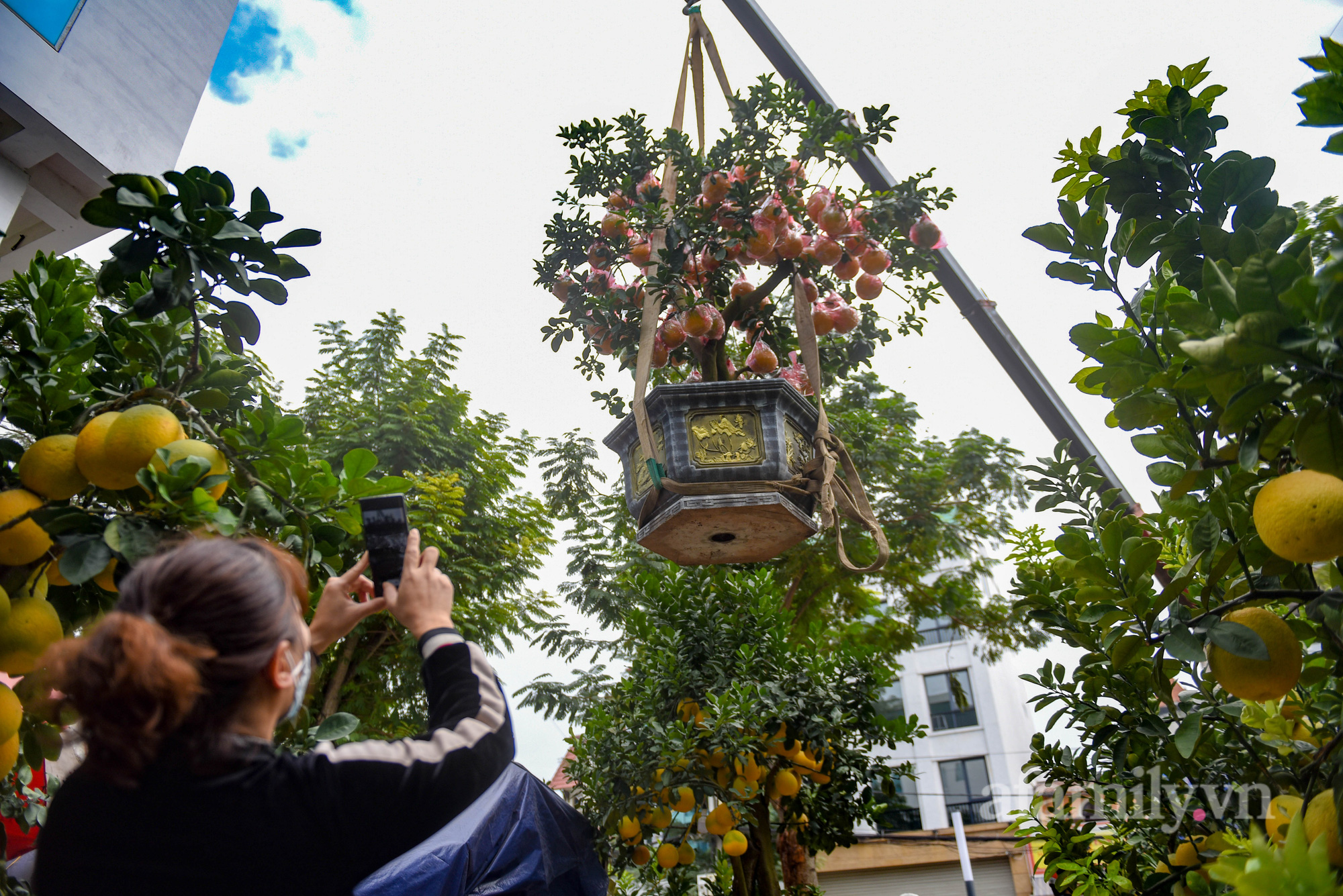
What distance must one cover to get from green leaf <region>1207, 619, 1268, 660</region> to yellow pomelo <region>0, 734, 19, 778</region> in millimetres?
1780

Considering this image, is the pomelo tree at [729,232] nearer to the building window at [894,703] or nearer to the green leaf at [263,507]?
the green leaf at [263,507]

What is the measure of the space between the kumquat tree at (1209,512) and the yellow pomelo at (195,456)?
1.36 m

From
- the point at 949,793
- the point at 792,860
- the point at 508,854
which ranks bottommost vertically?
the point at 949,793

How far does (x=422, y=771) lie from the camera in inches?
34.0

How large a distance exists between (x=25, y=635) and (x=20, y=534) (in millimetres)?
158

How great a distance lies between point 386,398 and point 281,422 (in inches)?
311

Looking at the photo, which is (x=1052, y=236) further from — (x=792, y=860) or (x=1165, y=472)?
(x=792, y=860)

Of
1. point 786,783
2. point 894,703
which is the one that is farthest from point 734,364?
point 894,703

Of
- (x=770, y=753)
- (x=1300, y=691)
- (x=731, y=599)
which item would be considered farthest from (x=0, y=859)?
(x=731, y=599)

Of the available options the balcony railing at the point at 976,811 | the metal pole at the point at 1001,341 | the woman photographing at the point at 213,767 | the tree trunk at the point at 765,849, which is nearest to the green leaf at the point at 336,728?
the woman photographing at the point at 213,767

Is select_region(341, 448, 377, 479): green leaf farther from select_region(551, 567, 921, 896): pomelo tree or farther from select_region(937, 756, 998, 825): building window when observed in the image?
select_region(937, 756, 998, 825): building window

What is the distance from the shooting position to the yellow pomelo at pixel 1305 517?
817mm

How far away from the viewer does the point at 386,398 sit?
8.85 meters

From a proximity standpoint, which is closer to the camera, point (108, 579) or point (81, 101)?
point (108, 579)
